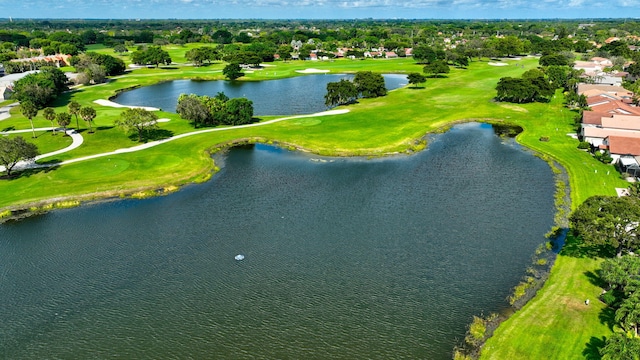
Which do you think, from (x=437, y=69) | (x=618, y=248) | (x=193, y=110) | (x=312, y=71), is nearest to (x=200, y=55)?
(x=312, y=71)

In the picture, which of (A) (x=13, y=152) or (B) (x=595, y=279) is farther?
(A) (x=13, y=152)

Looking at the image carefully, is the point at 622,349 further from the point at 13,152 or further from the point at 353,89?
the point at 353,89

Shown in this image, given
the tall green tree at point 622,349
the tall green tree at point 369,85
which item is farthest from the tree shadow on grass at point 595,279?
the tall green tree at point 369,85

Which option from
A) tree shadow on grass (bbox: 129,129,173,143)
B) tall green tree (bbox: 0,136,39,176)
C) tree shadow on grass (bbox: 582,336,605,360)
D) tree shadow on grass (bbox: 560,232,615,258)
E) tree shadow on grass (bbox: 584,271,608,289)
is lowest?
tree shadow on grass (bbox: 582,336,605,360)

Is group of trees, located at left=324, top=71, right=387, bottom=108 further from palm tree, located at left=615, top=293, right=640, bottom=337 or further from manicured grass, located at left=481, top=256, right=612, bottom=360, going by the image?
palm tree, located at left=615, top=293, right=640, bottom=337

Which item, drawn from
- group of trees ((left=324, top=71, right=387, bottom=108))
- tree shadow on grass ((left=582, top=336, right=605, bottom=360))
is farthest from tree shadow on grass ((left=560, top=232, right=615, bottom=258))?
group of trees ((left=324, top=71, right=387, bottom=108))
